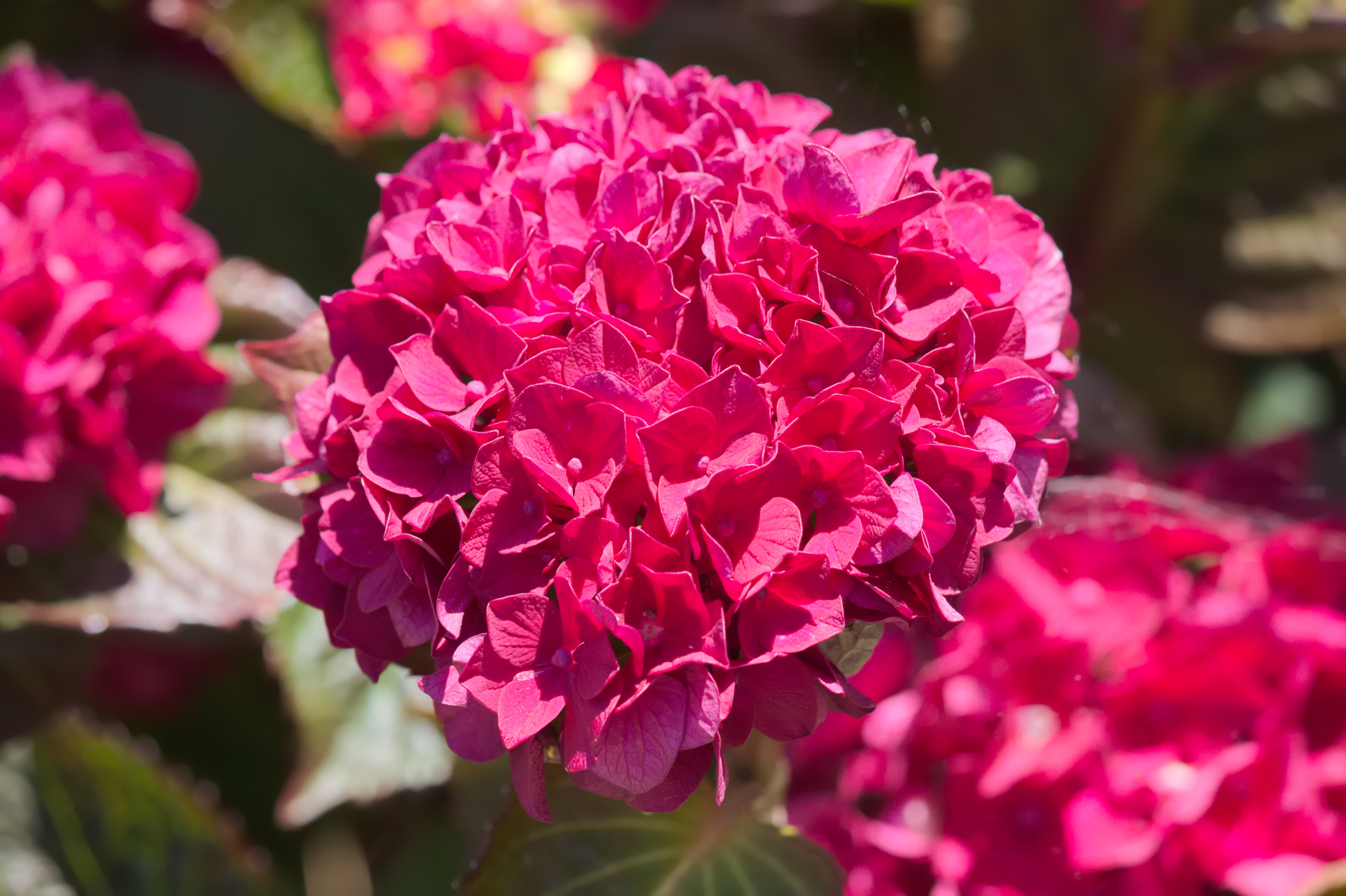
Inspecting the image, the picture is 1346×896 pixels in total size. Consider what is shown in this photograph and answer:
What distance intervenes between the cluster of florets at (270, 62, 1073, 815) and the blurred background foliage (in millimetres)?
277

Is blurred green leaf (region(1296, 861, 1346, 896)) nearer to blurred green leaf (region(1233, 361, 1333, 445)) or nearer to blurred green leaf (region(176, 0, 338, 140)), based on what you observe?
blurred green leaf (region(1233, 361, 1333, 445))

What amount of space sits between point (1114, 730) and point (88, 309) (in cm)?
61

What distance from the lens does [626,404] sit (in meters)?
0.38

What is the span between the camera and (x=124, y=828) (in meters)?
0.77

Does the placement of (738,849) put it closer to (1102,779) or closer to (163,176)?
(1102,779)

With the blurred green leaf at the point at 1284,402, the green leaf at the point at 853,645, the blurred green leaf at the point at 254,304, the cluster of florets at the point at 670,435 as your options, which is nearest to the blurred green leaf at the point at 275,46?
the blurred green leaf at the point at 254,304

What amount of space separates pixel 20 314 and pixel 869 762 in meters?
0.54

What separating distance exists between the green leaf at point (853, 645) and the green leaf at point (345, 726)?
31cm

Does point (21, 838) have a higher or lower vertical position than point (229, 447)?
lower

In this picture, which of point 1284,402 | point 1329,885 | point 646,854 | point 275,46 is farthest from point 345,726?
point 1284,402

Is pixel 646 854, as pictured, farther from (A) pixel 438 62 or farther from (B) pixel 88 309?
(A) pixel 438 62

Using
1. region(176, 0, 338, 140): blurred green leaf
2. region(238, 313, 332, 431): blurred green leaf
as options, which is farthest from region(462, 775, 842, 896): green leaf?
region(176, 0, 338, 140): blurred green leaf

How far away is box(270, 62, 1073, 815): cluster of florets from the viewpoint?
372 millimetres

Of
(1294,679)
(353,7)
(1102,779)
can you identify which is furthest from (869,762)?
(353,7)
